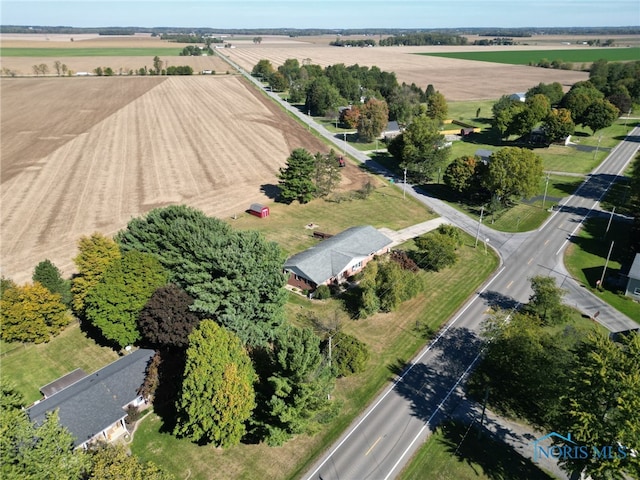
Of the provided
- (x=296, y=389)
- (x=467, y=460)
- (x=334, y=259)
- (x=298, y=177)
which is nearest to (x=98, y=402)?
(x=296, y=389)

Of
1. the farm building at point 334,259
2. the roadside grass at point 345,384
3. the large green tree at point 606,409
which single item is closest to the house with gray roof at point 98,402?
the roadside grass at point 345,384

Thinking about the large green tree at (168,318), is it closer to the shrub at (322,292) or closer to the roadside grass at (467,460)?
the shrub at (322,292)

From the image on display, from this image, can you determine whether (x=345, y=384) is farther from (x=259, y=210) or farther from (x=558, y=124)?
(x=558, y=124)

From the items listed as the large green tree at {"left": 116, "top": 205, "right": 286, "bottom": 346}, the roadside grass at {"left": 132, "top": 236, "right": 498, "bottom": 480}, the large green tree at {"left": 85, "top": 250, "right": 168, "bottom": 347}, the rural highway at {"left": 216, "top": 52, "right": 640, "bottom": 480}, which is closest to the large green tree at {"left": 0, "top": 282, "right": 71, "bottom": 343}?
the large green tree at {"left": 85, "top": 250, "right": 168, "bottom": 347}

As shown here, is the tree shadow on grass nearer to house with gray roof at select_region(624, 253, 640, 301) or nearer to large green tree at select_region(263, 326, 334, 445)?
large green tree at select_region(263, 326, 334, 445)

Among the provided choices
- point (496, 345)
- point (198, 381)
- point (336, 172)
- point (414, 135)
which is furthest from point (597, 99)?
point (198, 381)
